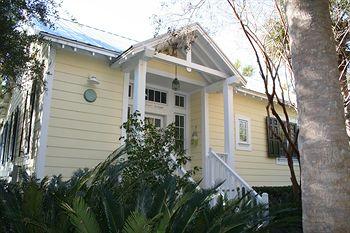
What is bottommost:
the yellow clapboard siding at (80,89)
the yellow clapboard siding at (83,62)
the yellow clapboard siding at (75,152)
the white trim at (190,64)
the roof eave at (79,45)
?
the yellow clapboard siding at (75,152)

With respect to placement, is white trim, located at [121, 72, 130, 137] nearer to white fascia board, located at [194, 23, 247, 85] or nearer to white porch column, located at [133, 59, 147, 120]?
white porch column, located at [133, 59, 147, 120]

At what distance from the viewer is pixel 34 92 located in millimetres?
9031

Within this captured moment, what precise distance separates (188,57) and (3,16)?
437cm

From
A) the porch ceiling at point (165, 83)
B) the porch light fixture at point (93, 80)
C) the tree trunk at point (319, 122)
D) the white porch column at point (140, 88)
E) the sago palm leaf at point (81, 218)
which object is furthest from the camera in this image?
the porch ceiling at point (165, 83)

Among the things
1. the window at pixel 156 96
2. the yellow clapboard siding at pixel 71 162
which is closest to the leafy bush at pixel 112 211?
the yellow clapboard siding at pixel 71 162

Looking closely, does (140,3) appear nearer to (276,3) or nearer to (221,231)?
(276,3)

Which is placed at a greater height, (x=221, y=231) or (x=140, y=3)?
(x=140, y=3)

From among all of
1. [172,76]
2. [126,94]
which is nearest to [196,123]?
[172,76]

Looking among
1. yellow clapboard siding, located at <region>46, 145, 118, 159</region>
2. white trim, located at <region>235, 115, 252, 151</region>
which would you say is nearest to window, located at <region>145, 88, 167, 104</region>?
yellow clapboard siding, located at <region>46, 145, 118, 159</region>

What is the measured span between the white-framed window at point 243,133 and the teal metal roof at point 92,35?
14.7ft

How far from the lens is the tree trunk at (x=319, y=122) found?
272 centimetres

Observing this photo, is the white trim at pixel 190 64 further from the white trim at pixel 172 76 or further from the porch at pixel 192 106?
the white trim at pixel 172 76

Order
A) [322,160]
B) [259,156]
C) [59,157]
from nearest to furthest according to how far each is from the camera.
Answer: [322,160] → [59,157] → [259,156]

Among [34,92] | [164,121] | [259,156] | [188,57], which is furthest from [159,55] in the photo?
[259,156]
